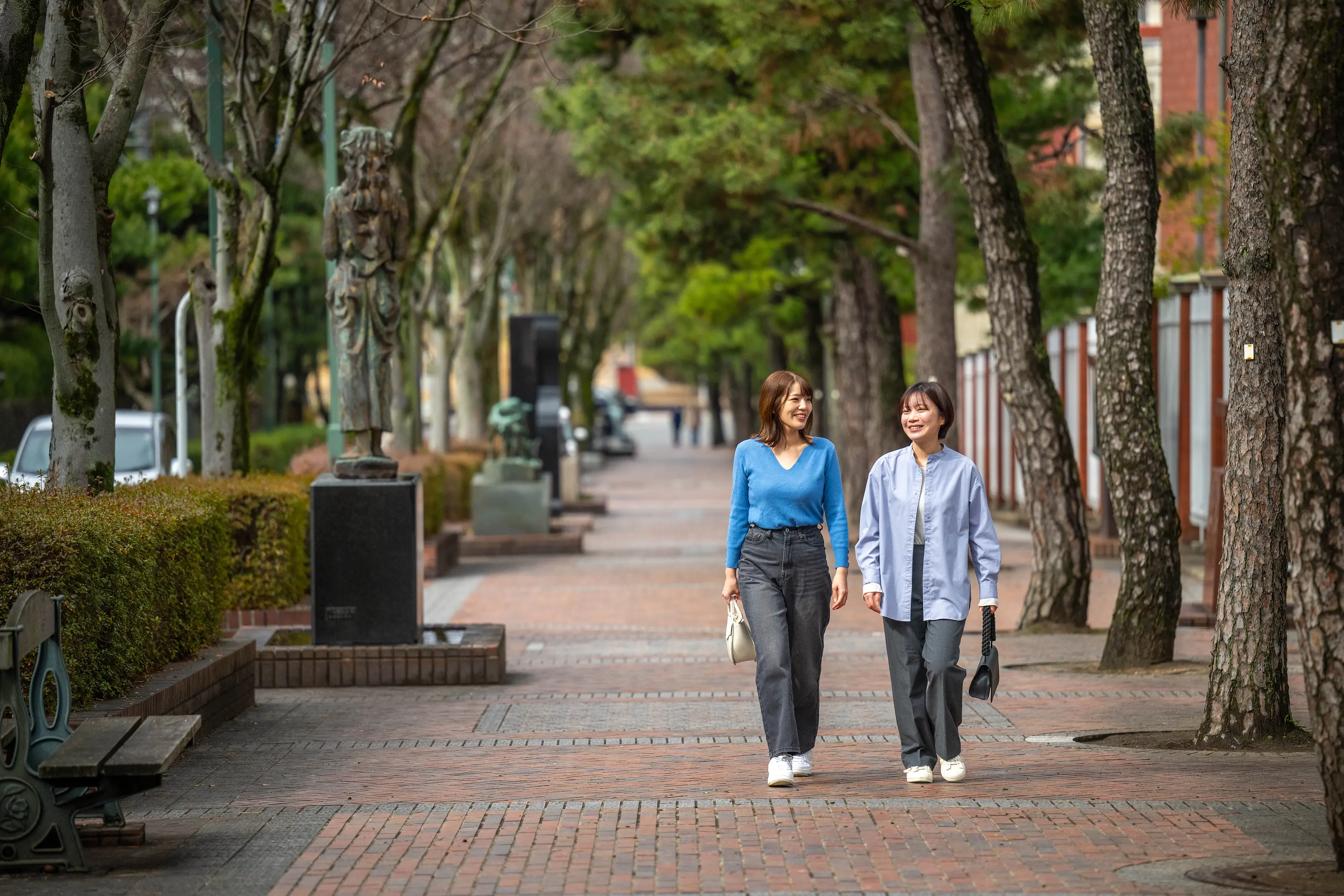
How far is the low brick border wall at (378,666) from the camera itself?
1202cm

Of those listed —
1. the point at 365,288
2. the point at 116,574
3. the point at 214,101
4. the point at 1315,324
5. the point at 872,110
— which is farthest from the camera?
the point at 872,110

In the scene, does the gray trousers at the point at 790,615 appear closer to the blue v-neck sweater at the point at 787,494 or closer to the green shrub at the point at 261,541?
the blue v-neck sweater at the point at 787,494

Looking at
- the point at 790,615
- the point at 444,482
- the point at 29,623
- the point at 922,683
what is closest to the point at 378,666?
the point at 790,615

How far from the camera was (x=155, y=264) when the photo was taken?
3428 centimetres

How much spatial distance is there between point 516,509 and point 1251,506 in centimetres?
1647

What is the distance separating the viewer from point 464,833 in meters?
7.36

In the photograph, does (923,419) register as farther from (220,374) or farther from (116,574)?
(220,374)

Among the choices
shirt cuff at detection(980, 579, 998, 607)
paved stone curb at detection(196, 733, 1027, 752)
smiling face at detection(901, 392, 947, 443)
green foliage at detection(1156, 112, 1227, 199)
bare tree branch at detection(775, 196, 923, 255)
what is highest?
green foliage at detection(1156, 112, 1227, 199)

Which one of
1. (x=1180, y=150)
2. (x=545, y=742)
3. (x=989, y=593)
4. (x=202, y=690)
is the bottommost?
(x=545, y=742)

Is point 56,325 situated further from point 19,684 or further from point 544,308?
point 544,308

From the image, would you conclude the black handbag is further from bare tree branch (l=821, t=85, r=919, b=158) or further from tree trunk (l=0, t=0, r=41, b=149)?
bare tree branch (l=821, t=85, r=919, b=158)

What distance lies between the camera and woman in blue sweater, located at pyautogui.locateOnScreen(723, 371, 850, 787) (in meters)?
8.22

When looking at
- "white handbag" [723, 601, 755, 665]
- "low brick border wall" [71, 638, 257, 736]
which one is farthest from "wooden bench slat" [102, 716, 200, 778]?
"white handbag" [723, 601, 755, 665]

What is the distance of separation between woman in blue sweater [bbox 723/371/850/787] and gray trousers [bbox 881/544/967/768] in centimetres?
30
